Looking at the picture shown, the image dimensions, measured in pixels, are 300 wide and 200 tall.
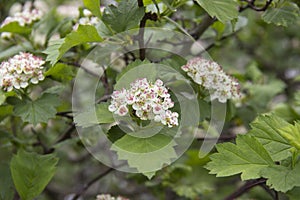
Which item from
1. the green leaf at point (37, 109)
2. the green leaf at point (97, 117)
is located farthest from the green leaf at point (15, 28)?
the green leaf at point (97, 117)

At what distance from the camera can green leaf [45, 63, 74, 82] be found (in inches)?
47.8

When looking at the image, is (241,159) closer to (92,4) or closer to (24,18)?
(92,4)

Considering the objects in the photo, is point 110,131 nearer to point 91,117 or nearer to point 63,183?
point 91,117

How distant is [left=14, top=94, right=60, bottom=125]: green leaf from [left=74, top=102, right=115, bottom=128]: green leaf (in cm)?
18

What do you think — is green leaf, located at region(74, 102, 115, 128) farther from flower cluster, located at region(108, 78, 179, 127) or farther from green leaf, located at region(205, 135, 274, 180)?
green leaf, located at region(205, 135, 274, 180)

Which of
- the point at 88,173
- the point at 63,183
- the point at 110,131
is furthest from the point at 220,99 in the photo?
the point at 63,183

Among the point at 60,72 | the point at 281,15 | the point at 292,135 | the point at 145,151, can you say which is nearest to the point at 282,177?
the point at 292,135

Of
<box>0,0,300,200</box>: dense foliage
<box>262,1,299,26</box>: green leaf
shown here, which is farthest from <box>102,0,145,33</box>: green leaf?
<box>262,1,299,26</box>: green leaf

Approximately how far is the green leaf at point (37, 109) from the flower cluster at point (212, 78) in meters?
0.36

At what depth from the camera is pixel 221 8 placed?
108cm

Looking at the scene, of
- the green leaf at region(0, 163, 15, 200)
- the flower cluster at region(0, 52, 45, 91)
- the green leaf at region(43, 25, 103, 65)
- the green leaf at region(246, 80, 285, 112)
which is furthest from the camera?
the green leaf at region(246, 80, 285, 112)

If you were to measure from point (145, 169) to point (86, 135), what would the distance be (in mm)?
595

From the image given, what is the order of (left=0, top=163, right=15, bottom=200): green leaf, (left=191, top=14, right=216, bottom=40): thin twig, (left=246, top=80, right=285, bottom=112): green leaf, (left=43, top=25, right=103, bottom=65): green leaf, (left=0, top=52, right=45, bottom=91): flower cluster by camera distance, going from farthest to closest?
(left=246, top=80, right=285, bottom=112): green leaf → (left=191, top=14, right=216, bottom=40): thin twig → (left=0, top=163, right=15, bottom=200): green leaf → (left=0, top=52, right=45, bottom=91): flower cluster → (left=43, top=25, right=103, bottom=65): green leaf

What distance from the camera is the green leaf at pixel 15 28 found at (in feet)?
4.68
